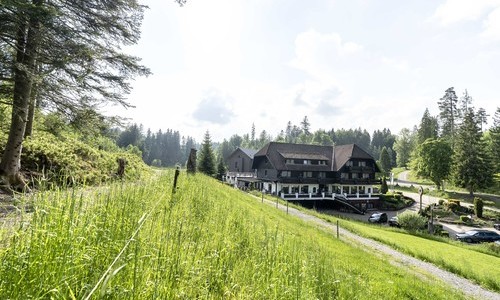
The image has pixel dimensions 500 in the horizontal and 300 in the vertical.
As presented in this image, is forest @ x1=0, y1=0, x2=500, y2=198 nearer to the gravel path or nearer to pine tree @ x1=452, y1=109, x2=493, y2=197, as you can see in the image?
the gravel path

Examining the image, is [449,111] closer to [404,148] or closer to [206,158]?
[404,148]

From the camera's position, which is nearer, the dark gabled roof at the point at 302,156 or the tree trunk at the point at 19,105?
the tree trunk at the point at 19,105

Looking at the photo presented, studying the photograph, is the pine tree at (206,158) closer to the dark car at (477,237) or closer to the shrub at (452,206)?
the dark car at (477,237)

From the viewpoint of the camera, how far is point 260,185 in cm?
4616

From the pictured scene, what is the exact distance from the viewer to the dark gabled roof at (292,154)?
44.1 meters

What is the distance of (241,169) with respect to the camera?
2297 inches

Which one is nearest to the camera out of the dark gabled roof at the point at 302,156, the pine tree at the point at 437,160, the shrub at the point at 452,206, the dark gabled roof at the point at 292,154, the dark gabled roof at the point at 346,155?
the shrub at the point at 452,206

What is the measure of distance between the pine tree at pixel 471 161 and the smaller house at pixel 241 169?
40629mm

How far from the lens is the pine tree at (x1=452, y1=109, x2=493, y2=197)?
168 ft

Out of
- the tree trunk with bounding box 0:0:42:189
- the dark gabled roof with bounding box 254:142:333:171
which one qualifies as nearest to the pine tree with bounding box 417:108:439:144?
the dark gabled roof with bounding box 254:142:333:171

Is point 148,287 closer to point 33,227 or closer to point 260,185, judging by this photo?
point 33,227

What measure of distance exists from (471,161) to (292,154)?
36.2 metres

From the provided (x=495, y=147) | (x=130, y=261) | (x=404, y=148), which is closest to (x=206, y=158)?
(x=130, y=261)

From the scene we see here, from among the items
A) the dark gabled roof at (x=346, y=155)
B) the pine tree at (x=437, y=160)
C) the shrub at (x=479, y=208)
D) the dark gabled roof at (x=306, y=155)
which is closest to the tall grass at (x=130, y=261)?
the dark gabled roof at (x=306, y=155)
